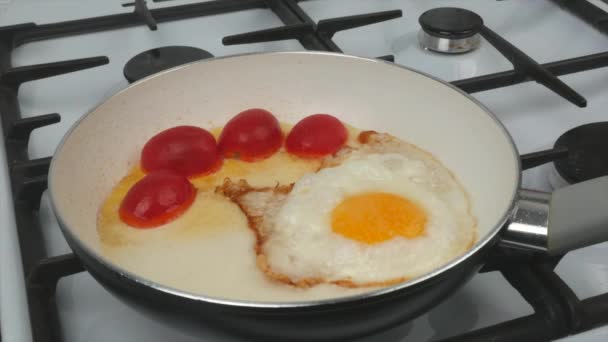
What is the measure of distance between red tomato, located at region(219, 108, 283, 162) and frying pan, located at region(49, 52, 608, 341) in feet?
0.19

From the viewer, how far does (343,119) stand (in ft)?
2.58

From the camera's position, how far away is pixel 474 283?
60 centimetres

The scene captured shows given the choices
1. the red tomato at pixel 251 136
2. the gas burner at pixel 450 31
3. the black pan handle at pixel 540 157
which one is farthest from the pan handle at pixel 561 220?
the gas burner at pixel 450 31

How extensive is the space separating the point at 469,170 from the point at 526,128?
16cm

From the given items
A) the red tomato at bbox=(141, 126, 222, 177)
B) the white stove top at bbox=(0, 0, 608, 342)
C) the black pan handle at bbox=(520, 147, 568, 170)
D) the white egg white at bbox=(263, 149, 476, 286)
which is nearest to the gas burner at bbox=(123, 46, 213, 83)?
the white stove top at bbox=(0, 0, 608, 342)

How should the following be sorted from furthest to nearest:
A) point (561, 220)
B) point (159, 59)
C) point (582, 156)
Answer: point (159, 59) → point (582, 156) → point (561, 220)

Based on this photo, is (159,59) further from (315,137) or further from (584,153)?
(584,153)

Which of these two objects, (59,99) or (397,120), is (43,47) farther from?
(397,120)

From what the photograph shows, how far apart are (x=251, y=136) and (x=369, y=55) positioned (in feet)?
0.96

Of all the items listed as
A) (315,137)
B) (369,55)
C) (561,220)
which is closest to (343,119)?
(315,137)

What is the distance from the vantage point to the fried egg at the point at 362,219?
556 mm

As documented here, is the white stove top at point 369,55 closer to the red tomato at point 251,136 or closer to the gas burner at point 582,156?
the gas burner at point 582,156

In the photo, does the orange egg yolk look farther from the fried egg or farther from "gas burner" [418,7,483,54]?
"gas burner" [418,7,483,54]

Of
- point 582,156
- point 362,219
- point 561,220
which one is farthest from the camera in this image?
point 582,156
